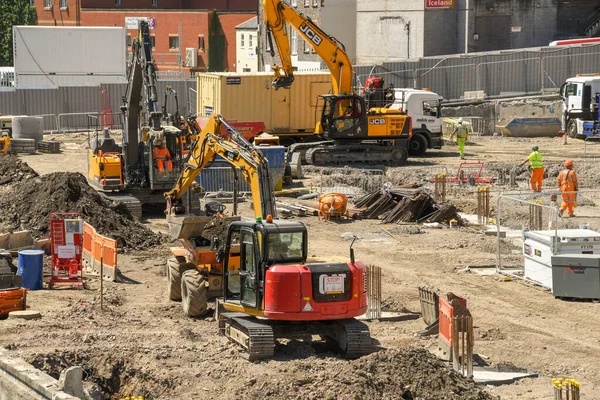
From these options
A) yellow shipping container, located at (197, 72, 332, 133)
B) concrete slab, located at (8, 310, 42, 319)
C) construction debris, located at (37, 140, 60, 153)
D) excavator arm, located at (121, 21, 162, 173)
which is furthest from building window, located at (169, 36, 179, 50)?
concrete slab, located at (8, 310, 42, 319)

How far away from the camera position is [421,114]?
4262cm

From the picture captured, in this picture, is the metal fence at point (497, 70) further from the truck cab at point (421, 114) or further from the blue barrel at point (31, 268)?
the blue barrel at point (31, 268)

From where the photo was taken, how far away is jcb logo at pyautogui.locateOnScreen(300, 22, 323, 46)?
3953 centimetres

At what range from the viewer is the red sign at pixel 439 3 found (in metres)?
56.0

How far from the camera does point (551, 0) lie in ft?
188

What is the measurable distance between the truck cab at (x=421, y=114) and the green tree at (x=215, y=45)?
3472 cm

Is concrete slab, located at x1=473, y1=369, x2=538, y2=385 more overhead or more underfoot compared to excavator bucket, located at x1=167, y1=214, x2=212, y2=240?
more underfoot

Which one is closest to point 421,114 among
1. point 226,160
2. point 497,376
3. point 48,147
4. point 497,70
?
point 497,70

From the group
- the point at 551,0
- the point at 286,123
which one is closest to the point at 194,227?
the point at 286,123

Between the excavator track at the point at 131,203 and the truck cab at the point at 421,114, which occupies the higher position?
the truck cab at the point at 421,114

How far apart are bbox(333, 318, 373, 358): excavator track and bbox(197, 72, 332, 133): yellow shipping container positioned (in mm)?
25550

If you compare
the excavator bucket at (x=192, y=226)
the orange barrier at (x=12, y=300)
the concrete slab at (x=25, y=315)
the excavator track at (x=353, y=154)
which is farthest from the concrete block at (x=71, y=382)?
the excavator track at (x=353, y=154)

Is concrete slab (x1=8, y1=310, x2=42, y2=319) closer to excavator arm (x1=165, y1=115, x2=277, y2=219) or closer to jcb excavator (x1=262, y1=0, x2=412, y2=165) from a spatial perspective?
excavator arm (x1=165, y1=115, x2=277, y2=219)

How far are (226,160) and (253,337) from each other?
220 inches
